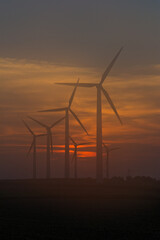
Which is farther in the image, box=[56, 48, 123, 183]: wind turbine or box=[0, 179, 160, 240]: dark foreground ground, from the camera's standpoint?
box=[56, 48, 123, 183]: wind turbine

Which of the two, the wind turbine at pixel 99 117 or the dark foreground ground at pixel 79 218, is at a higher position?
the wind turbine at pixel 99 117

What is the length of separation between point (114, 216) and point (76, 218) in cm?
414

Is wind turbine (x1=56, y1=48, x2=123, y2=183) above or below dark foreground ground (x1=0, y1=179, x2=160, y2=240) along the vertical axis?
above

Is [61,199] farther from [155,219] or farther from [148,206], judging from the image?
[155,219]

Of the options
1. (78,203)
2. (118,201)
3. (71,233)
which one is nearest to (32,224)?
(71,233)

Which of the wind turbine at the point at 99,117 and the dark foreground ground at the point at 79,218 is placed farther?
the wind turbine at the point at 99,117

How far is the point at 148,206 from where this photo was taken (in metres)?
57.3

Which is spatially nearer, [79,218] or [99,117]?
[79,218]

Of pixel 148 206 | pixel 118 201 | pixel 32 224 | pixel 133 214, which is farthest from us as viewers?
pixel 118 201

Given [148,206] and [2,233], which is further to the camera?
[148,206]

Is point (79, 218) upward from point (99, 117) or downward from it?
downward

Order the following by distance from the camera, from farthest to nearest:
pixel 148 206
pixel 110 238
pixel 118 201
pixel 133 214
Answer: pixel 118 201
pixel 148 206
pixel 133 214
pixel 110 238

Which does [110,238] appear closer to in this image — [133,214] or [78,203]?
[133,214]

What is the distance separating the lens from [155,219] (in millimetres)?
44375
